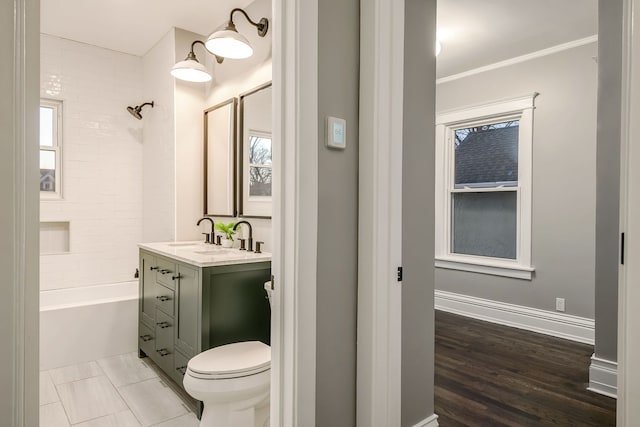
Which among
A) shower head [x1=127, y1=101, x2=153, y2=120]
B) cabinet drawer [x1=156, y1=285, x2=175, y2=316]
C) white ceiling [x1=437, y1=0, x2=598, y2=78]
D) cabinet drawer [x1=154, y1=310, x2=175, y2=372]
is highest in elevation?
white ceiling [x1=437, y1=0, x2=598, y2=78]

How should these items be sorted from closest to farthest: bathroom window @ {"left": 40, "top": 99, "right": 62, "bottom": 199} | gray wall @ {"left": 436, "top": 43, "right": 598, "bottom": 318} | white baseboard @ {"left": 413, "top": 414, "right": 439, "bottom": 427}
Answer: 1. white baseboard @ {"left": 413, "top": 414, "right": 439, "bottom": 427}
2. gray wall @ {"left": 436, "top": 43, "right": 598, "bottom": 318}
3. bathroom window @ {"left": 40, "top": 99, "right": 62, "bottom": 199}

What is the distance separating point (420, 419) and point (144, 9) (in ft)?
11.3

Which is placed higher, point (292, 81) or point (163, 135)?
point (163, 135)

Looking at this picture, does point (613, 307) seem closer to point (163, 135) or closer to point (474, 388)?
point (474, 388)

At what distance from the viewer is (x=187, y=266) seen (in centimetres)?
228

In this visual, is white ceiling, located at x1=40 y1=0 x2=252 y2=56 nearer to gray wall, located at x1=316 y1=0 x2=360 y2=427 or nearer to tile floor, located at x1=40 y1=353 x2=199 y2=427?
gray wall, located at x1=316 y1=0 x2=360 y2=427

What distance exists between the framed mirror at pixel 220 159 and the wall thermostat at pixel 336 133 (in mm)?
1809

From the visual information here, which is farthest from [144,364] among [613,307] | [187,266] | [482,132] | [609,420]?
[482,132]

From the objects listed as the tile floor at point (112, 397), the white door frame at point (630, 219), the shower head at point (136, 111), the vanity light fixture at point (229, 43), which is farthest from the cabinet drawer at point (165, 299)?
the white door frame at point (630, 219)

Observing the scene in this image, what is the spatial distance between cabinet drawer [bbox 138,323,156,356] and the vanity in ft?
0.44

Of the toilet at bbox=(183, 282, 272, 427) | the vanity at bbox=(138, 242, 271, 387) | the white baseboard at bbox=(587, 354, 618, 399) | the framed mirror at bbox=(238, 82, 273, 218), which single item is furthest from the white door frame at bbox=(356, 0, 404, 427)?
the white baseboard at bbox=(587, 354, 618, 399)

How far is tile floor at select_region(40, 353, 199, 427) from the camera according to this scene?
2.18 meters

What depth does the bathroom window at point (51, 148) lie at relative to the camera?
372 cm

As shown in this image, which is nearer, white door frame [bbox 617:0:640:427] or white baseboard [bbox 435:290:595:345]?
white door frame [bbox 617:0:640:427]
